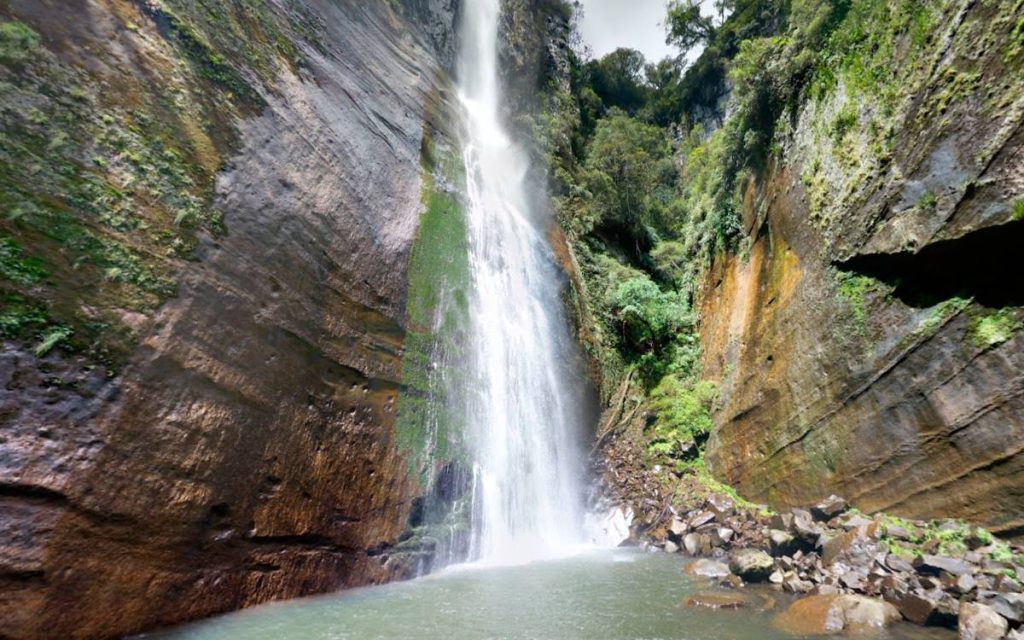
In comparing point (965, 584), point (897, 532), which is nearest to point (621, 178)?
point (897, 532)

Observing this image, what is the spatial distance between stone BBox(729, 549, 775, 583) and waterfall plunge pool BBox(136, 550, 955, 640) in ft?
1.14

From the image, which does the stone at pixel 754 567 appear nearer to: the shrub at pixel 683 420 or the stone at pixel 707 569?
the stone at pixel 707 569

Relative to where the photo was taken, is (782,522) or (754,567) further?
A: (782,522)

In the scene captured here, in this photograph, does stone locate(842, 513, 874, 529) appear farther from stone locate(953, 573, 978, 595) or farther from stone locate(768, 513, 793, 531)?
stone locate(953, 573, 978, 595)

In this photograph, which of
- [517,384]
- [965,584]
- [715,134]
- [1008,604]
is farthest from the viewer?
[715,134]

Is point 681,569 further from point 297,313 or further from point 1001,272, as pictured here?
Result: point 297,313

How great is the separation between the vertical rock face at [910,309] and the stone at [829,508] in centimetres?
21

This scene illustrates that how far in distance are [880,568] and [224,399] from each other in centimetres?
803

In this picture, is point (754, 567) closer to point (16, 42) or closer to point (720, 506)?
point (720, 506)

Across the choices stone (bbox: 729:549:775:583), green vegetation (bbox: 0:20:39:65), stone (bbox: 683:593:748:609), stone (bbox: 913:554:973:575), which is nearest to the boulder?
stone (bbox: 683:593:748:609)

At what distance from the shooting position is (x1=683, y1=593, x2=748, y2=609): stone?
5.39 meters

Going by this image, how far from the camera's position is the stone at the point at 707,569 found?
266 inches

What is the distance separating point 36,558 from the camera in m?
3.75

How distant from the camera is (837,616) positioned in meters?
4.69
